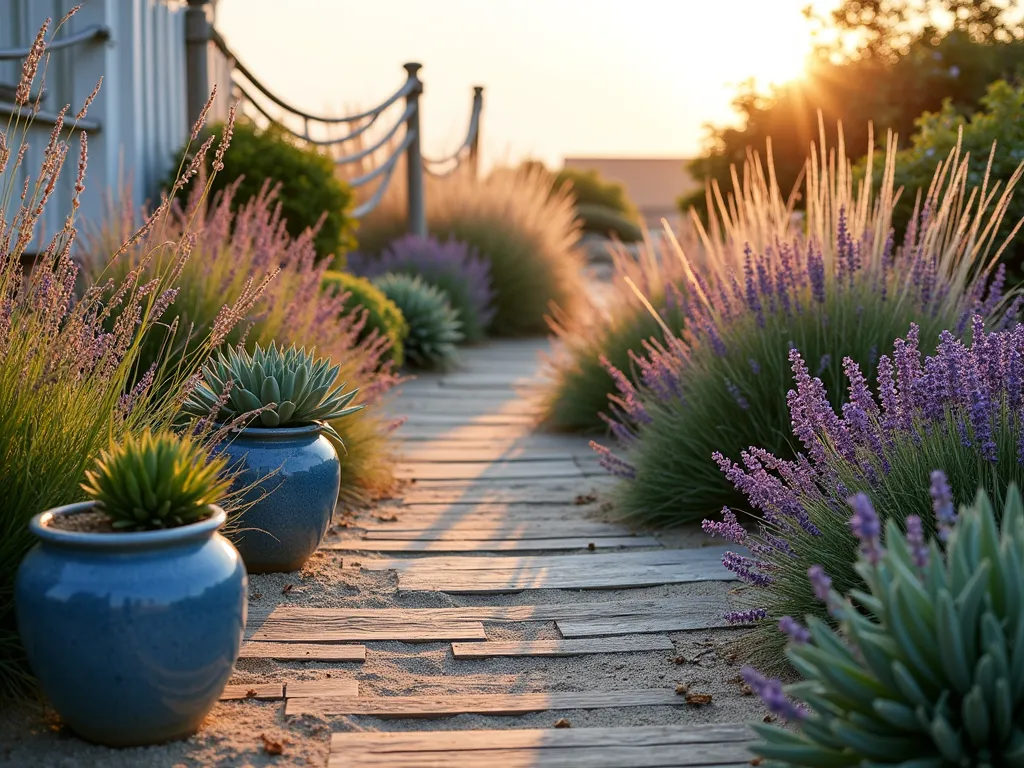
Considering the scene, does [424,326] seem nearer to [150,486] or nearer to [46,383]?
[46,383]

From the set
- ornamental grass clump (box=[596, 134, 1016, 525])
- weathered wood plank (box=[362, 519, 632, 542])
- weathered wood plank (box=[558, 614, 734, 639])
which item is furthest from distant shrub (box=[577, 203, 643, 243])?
weathered wood plank (box=[558, 614, 734, 639])

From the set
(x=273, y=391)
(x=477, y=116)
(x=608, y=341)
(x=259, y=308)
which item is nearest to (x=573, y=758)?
Result: (x=273, y=391)

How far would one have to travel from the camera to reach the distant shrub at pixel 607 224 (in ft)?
66.1

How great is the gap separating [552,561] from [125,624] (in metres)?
1.86

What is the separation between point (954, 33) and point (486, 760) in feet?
33.4

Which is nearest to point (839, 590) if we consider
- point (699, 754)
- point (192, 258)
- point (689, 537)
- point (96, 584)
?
point (699, 754)

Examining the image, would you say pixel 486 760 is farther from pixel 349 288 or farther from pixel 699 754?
pixel 349 288

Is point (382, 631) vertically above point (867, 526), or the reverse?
point (867, 526)

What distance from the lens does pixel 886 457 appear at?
8.95 ft

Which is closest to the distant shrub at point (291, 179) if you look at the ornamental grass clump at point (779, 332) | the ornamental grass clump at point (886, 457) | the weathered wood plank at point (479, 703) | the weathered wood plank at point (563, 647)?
the ornamental grass clump at point (779, 332)

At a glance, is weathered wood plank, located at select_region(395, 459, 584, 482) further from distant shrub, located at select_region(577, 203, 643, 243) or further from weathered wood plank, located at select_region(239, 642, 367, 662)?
distant shrub, located at select_region(577, 203, 643, 243)

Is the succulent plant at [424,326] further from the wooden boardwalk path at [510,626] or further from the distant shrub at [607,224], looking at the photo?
the distant shrub at [607,224]

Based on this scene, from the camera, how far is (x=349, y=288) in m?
7.14

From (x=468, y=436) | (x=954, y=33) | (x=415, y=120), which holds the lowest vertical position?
(x=468, y=436)
